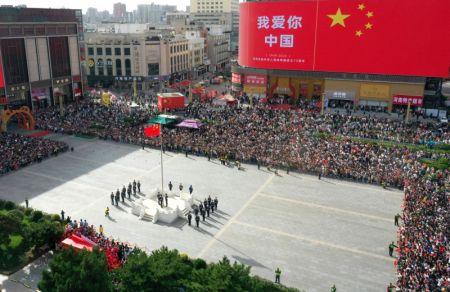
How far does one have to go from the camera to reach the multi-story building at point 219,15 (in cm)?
12570

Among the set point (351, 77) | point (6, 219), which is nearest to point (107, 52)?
point (351, 77)

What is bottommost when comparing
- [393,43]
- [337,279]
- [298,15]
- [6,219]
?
[337,279]

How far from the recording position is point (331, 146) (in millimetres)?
39906

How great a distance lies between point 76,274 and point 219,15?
459 ft

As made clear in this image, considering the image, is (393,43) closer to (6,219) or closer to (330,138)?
(330,138)

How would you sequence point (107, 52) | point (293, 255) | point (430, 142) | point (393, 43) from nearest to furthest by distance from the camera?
point (293, 255)
point (430, 142)
point (393, 43)
point (107, 52)

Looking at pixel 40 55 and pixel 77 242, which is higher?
pixel 40 55

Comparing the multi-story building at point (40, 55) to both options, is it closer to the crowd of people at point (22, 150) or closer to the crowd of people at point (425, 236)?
the crowd of people at point (22, 150)

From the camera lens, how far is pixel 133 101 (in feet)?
216

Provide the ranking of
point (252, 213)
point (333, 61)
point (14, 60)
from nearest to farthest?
1. point (252, 213)
2. point (14, 60)
3. point (333, 61)

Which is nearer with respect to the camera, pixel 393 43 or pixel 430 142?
pixel 430 142

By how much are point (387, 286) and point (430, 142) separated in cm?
2447

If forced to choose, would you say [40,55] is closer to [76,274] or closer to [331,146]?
[331,146]

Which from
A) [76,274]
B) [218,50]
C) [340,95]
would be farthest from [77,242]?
[218,50]
